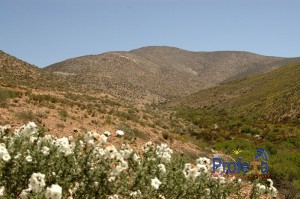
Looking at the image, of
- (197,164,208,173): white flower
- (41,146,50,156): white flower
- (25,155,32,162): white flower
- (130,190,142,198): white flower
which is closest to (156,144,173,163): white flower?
(197,164,208,173): white flower

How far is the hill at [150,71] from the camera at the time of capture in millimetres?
96750

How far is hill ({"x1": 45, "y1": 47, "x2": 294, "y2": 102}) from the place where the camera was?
96.8 m

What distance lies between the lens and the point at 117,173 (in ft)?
16.7

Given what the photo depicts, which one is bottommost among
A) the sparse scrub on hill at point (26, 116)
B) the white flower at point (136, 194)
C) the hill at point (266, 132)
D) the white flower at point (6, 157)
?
the hill at point (266, 132)

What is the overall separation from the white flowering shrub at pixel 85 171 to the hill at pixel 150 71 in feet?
236

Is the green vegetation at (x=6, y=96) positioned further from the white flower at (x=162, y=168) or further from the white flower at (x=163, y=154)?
the white flower at (x=162, y=168)

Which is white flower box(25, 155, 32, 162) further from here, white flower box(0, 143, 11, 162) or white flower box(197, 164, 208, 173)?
white flower box(197, 164, 208, 173)

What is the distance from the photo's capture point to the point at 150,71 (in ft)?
440

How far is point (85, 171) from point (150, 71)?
425 ft

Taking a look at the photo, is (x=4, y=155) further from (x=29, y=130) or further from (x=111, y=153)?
(x=111, y=153)

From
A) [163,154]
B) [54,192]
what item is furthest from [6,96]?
[54,192]

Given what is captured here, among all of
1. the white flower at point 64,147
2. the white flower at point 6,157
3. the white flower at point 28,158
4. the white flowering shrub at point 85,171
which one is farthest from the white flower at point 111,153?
the white flower at point 6,157

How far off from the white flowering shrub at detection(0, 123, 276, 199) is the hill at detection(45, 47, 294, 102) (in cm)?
7200

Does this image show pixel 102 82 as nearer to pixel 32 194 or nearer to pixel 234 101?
pixel 234 101
